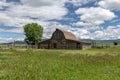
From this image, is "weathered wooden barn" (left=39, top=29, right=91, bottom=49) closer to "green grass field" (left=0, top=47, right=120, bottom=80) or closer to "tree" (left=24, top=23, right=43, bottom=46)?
"tree" (left=24, top=23, right=43, bottom=46)

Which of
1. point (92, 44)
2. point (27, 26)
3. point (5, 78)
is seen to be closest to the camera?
point (5, 78)

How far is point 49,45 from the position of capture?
9481 cm

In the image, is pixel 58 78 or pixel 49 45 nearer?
pixel 58 78

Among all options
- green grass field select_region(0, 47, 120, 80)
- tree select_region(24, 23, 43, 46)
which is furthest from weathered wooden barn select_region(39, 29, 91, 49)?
green grass field select_region(0, 47, 120, 80)

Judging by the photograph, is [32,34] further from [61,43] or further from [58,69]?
[58,69]

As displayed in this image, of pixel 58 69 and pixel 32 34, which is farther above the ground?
pixel 32 34

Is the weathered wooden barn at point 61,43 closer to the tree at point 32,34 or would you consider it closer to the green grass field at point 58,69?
the tree at point 32,34

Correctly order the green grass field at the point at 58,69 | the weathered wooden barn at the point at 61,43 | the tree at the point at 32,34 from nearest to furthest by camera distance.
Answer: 1. the green grass field at the point at 58,69
2. the weathered wooden barn at the point at 61,43
3. the tree at the point at 32,34

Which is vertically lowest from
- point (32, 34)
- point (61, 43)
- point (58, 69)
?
point (58, 69)

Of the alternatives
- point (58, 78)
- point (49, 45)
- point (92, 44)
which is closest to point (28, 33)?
point (49, 45)

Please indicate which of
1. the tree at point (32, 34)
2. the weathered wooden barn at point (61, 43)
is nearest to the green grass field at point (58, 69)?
the weathered wooden barn at point (61, 43)

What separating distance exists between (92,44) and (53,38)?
72.6 feet

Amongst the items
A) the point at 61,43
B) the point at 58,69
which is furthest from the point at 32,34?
the point at 58,69

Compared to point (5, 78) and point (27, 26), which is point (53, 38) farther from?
point (5, 78)
